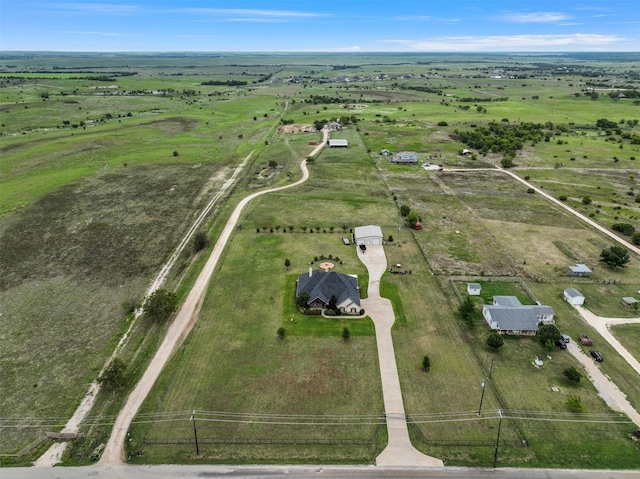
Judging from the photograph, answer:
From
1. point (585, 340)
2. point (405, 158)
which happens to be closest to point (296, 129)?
point (405, 158)

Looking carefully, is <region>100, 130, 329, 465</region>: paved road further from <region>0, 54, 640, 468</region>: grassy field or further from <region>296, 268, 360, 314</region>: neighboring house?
<region>296, 268, 360, 314</region>: neighboring house

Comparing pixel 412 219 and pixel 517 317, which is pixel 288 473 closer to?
pixel 517 317

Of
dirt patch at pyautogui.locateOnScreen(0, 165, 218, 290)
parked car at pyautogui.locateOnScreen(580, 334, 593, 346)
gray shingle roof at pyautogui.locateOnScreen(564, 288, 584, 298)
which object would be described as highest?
gray shingle roof at pyautogui.locateOnScreen(564, 288, 584, 298)

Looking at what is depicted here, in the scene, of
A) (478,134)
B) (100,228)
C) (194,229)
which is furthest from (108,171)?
(478,134)

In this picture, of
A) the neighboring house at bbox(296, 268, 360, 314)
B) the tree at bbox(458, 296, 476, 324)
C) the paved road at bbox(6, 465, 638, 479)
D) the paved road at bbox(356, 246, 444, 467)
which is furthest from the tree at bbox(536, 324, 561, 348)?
the neighboring house at bbox(296, 268, 360, 314)

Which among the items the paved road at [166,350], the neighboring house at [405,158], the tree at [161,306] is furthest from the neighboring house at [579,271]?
the neighboring house at [405,158]

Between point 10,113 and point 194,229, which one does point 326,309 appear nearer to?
point 194,229
